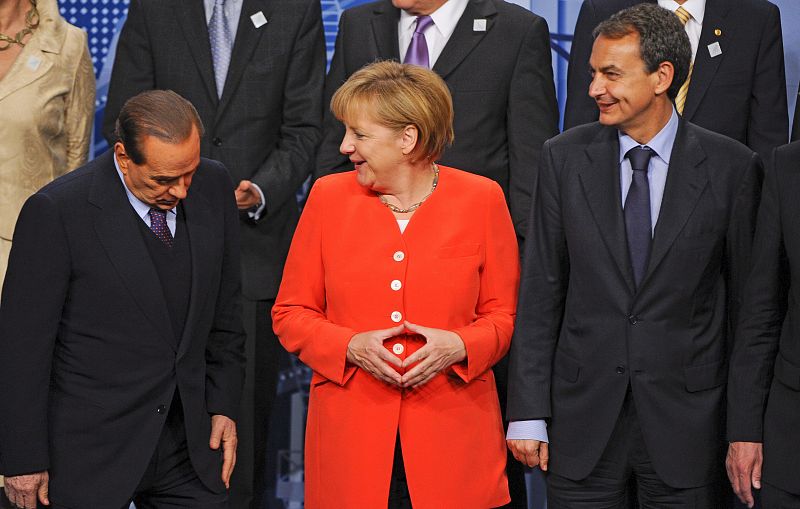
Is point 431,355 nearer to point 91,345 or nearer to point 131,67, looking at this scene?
point 91,345

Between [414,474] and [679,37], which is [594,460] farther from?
[679,37]

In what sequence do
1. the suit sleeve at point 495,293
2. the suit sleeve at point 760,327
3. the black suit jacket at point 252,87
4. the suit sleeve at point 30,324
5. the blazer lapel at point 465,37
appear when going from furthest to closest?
the black suit jacket at point 252,87 < the blazer lapel at point 465,37 < the suit sleeve at point 495,293 < the suit sleeve at point 760,327 < the suit sleeve at point 30,324

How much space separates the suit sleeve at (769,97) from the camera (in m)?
4.18

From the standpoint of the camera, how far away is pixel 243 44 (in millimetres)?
4516

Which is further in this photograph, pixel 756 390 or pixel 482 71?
pixel 482 71

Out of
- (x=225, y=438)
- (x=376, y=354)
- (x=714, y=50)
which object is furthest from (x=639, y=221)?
(x=225, y=438)

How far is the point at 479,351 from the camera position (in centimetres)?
338

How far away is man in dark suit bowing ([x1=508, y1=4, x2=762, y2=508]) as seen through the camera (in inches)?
131

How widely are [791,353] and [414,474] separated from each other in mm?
1053

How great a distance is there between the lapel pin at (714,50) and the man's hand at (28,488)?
8.58 ft

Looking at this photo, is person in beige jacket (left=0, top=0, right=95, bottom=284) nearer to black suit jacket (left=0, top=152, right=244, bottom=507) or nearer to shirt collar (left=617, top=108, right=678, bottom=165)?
black suit jacket (left=0, top=152, right=244, bottom=507)

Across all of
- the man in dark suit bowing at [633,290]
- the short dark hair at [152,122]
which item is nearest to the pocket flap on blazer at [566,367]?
the man in dark suit bowing at [633,290]

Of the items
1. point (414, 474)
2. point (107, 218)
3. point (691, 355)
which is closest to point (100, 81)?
point (107, 218)

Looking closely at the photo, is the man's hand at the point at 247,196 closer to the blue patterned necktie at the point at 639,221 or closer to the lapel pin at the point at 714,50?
the blue patterned necktie at the point at 639,221
